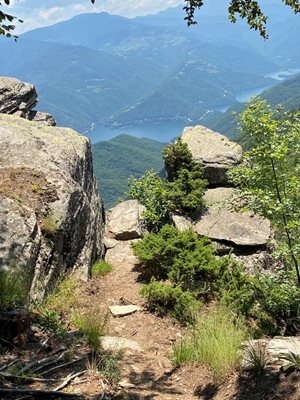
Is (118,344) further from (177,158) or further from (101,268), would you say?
(177,158)

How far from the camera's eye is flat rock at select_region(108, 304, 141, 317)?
10030 mm

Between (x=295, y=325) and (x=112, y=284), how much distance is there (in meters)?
5.41

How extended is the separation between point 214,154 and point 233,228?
4439 mm

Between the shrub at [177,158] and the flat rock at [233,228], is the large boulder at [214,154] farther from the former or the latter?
the flat rock at [233,228]

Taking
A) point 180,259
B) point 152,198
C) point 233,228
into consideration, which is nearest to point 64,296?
point 180,259

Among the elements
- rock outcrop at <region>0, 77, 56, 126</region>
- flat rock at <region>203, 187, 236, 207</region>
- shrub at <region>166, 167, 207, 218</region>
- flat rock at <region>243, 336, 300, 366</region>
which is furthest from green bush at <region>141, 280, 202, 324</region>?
rock outcrop at <region>0, 77, 56, 126</region>

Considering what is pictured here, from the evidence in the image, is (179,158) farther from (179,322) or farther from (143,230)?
(179,322)

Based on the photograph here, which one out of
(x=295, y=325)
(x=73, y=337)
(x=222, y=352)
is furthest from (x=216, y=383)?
(x=295, y=325)

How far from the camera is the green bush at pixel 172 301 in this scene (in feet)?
31.8

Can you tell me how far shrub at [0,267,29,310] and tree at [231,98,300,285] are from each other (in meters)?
5.04

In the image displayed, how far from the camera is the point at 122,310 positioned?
33.5 ft

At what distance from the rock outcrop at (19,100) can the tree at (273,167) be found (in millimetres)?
14792

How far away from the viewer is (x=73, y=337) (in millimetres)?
7105

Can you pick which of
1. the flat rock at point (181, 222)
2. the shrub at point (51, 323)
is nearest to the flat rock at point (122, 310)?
the shrub at point (51, 323)
